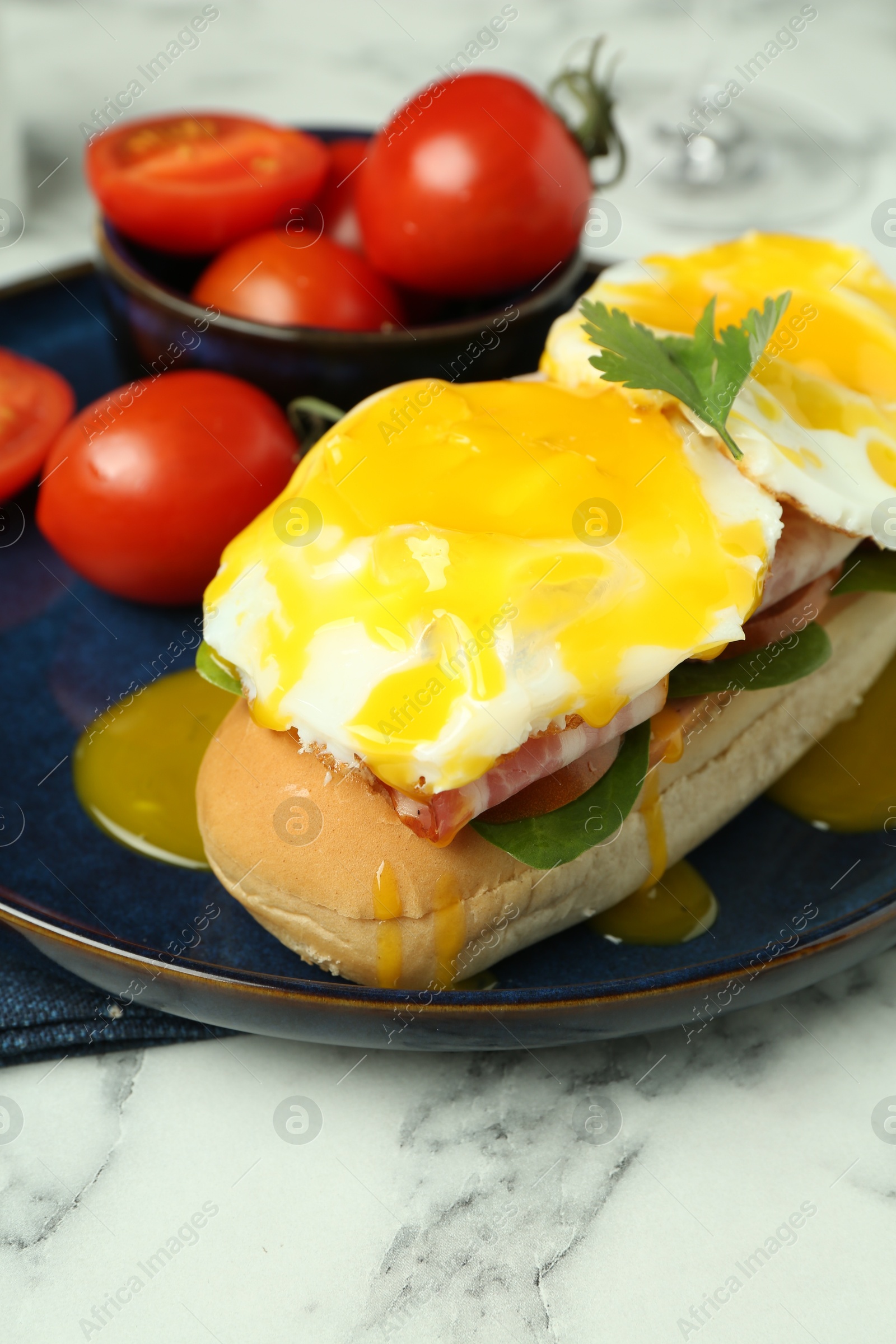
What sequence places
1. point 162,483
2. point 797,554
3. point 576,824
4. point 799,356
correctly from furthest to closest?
point 162,483
point 799,356
point 797,554
point 576,824

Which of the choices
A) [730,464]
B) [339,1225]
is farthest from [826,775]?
[339,1225]

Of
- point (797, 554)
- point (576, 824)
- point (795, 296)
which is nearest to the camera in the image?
Result: point (576, 824)

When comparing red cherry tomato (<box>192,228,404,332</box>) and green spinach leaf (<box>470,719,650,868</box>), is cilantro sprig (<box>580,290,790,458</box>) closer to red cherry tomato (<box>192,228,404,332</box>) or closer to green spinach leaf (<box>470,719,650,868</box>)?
green spinach leaf (<box>470,719,650,868</box>)

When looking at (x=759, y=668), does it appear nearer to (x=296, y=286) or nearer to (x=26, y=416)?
(x=296, y=286)

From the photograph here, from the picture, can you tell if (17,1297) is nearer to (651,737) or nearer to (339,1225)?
(339,1225)

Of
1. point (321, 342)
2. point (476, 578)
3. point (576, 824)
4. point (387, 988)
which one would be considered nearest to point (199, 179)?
point (321, 342)

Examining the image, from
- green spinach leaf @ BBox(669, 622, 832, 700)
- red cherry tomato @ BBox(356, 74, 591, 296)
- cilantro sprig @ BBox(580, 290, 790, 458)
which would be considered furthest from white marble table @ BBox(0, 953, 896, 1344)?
red cherry tomato @ BBox(356, 74, 591, 296)

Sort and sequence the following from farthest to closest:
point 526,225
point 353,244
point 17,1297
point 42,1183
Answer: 1. point 353,244
2. point 526,225
3. point 42,1183
4. point 17,1297
